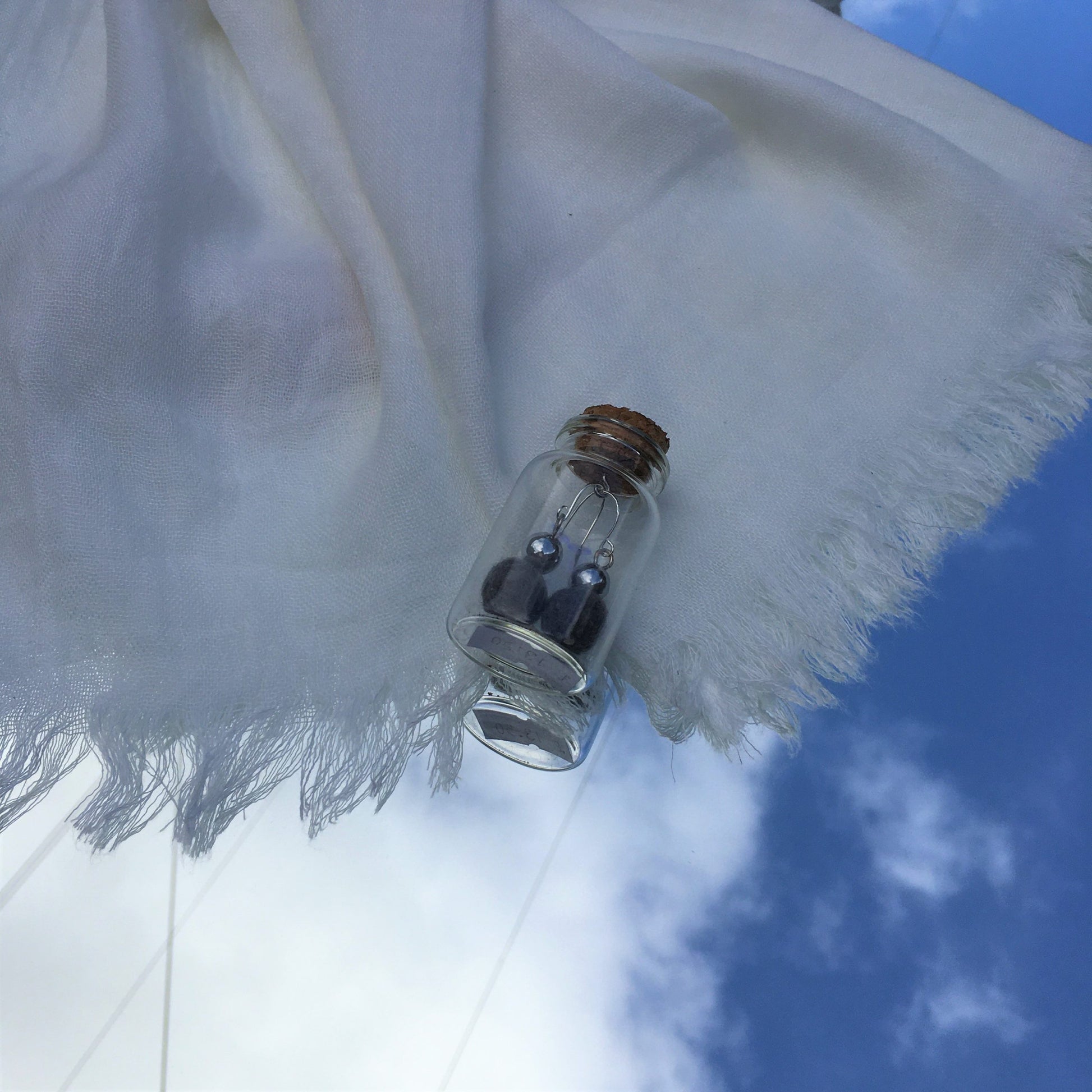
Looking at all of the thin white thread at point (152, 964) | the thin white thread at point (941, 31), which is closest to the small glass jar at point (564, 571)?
the thin white thread at point (152, 964)

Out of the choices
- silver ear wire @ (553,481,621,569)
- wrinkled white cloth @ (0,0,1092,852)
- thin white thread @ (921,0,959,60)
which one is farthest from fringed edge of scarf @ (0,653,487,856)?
thin white thread @ (921,0,959,60)

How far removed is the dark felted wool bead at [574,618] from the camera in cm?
53

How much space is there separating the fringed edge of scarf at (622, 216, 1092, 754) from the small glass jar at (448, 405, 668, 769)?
0.05 metres

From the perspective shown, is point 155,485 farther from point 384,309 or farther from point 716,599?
point 716,599

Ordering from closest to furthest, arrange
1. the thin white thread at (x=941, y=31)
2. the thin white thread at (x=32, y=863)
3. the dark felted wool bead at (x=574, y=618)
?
the dark felted wool bead at (x=574, y=618) < the thin white thread at (x=32, y=863) < the thin white thread at (x=941, y=31)

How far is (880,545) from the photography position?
60cm

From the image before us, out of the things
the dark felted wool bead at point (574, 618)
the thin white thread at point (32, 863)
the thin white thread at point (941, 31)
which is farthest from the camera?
the thin white thread at point (941, 31)

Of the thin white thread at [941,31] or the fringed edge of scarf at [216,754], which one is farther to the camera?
the thin white thread at [941,31]

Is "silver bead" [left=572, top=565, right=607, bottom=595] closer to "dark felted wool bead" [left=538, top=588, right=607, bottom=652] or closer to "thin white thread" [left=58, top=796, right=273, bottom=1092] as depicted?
"dark felted wool bead" [left=538, top=588, right=607, bottom=652]

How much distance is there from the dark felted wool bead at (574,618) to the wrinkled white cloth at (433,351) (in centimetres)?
4

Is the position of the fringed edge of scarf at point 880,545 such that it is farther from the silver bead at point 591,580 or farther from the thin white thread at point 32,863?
the thin white thread at point 32,863

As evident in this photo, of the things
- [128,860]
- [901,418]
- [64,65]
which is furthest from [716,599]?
[64,65]

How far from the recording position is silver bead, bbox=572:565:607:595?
1.79 ft

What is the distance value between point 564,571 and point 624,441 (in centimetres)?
9
